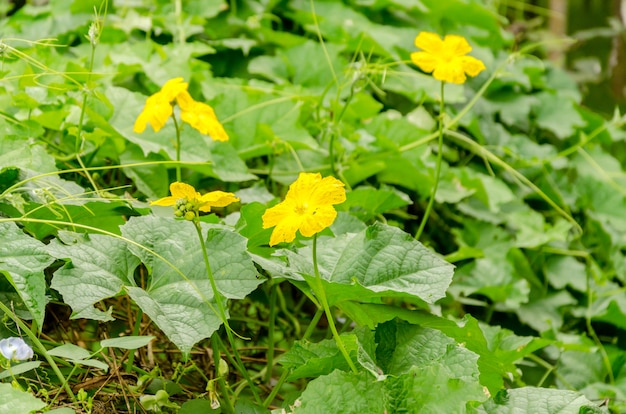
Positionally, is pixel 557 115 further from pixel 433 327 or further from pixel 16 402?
pixel 16 402

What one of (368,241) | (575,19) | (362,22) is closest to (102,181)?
(368,241)

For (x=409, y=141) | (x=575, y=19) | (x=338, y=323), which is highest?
(x=409, y=141)

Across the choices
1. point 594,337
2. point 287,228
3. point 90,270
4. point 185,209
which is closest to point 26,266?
point 90,270

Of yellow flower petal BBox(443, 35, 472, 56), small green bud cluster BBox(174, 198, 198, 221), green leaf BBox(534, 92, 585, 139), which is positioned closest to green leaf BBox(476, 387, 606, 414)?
small green bud cluster BBox(174, 198, 198, 221)

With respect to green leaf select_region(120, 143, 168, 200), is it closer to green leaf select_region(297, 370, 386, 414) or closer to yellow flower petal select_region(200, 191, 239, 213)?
yellow flower petal select_region(200, 191, 239, 213)

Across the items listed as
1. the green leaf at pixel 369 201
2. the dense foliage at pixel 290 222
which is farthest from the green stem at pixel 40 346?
the green leaf at pixel 369 201

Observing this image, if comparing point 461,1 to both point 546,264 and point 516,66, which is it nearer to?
point 516,66
